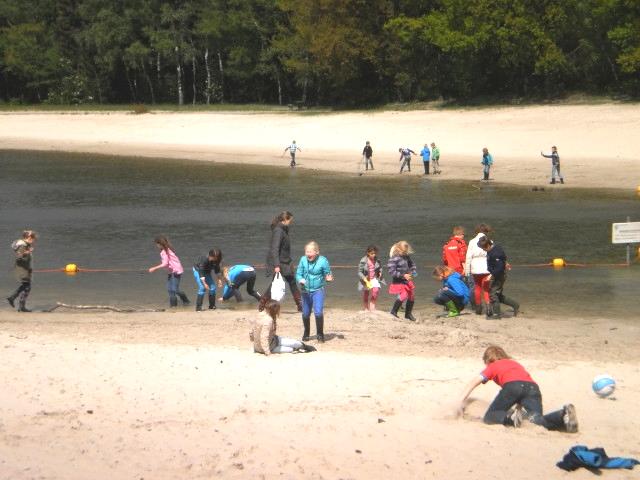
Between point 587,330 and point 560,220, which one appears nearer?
point 587,330

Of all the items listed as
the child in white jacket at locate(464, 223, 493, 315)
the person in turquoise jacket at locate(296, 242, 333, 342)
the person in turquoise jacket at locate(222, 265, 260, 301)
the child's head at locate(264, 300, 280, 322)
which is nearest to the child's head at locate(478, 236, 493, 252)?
the child in white jacket at locate(464, 223, 493, 315)

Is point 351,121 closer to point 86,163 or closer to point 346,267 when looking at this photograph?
point 86,163

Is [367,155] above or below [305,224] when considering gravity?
above

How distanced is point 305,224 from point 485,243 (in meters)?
13.3

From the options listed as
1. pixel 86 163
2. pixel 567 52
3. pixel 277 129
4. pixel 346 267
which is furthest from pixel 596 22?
pixel 346 267

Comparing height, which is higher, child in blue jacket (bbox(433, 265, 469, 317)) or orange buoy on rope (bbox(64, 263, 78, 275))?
child in blue jacket (bbox(433, 265, 469, 317))

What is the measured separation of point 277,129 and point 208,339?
1818 inches

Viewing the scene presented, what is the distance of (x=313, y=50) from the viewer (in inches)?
2657

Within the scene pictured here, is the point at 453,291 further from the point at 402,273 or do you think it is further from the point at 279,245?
Result: the point at 279,245

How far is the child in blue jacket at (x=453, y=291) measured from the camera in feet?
50.3

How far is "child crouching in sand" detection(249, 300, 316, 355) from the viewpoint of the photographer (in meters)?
11.8

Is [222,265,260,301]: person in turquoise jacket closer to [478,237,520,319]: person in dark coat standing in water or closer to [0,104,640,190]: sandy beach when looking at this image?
[478,237,520,319]: person in dark coat standing in water

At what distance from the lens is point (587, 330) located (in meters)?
14.4

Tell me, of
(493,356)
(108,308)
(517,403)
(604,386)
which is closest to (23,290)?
(108,308)
